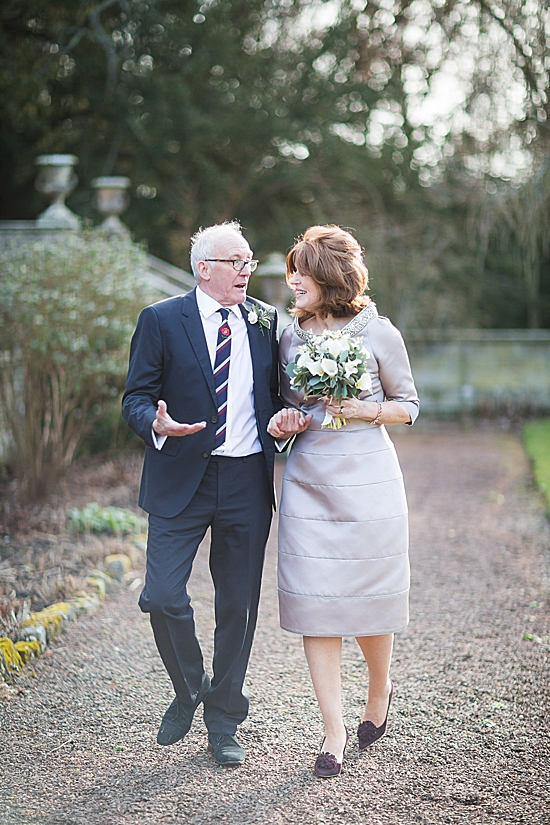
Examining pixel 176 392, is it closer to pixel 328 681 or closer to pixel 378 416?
pixel 378 416

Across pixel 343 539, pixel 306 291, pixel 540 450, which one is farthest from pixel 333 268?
pixel 540 450

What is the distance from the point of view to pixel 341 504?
3197 millimetres

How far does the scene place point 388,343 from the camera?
329 cm

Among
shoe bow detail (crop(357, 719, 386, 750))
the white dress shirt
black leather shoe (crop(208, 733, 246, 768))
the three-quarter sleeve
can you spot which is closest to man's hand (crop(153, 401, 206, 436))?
the white dress shirt

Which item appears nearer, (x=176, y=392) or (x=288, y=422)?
(x=288, y=422)

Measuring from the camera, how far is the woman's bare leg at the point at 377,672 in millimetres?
3338

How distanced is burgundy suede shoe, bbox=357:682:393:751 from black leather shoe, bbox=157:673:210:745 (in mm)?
655

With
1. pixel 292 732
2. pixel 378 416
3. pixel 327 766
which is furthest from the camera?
pixel 292 732

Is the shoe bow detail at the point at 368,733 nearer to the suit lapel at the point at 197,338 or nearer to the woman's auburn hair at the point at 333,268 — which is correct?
the suit lapel at the point at 197,338

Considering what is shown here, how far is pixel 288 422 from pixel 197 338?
48 centimetres

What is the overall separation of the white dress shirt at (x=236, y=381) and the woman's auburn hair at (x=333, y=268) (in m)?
0.32

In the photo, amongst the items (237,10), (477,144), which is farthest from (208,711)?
(237,10)

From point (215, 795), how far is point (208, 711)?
0.41 metres

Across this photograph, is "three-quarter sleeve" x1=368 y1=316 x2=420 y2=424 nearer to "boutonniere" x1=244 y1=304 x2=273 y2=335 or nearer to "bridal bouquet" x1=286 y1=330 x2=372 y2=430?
"bridal bouquet" x1=286 y1=330 x2=372 y2=430
